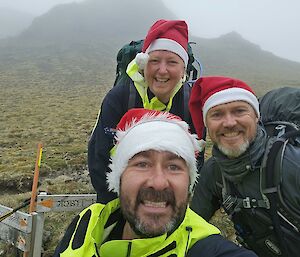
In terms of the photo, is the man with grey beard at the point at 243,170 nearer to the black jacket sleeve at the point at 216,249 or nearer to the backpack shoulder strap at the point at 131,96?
the backpack shoulder strap at the point at 131,96

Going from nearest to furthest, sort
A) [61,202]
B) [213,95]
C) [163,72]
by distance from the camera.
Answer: [213,95]
[163,72]
[61,202]

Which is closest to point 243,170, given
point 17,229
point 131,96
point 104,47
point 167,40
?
point 131,96

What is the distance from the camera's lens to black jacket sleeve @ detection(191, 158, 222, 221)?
13.0ft

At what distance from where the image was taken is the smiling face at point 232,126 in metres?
3.48

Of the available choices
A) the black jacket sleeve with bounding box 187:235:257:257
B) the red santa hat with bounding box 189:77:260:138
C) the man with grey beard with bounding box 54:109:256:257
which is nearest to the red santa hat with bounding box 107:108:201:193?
the man with grey beard with bounding box 54:109:256:257

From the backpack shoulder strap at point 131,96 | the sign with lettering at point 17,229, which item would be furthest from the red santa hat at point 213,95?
the sign with lettering at point 17,229

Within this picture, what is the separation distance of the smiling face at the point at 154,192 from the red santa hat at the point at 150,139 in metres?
0.06

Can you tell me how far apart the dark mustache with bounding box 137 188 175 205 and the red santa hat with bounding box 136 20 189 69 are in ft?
6.46

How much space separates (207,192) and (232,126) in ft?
3.10

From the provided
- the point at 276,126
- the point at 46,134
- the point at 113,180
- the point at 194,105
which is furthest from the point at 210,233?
the point at 46,134

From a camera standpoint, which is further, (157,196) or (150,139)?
(150,139)

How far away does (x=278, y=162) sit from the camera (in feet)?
10.3

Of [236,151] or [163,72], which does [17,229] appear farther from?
[236,151]

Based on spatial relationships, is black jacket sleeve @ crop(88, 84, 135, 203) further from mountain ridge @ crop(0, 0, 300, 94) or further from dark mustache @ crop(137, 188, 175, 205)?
mountain ridge @ crop(0, 0, 300, 94)
